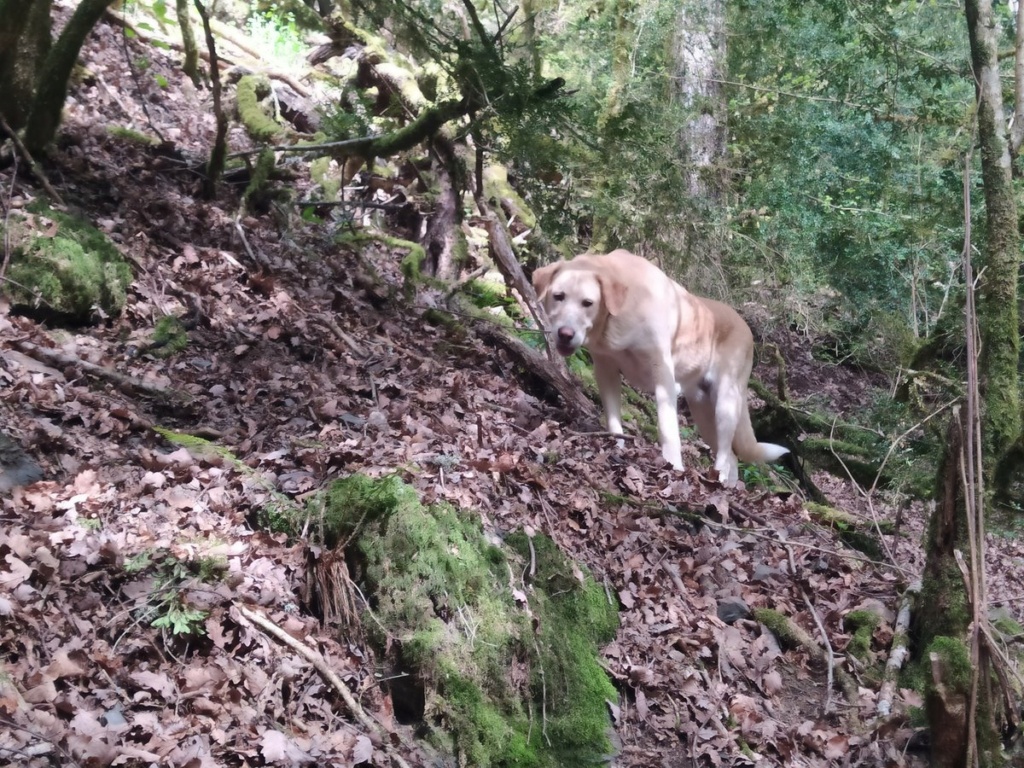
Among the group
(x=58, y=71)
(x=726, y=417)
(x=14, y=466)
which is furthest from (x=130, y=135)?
(x=726, y=417)

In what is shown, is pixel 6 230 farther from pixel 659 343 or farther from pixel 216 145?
pixel 659 343

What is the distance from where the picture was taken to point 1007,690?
334cm

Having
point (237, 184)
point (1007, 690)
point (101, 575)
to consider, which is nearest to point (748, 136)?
point (237, 184)

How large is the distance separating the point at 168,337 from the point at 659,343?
12.1 feet

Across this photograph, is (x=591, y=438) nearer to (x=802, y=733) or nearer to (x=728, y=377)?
(x=728, y=377)

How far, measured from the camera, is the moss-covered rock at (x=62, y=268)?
532cm

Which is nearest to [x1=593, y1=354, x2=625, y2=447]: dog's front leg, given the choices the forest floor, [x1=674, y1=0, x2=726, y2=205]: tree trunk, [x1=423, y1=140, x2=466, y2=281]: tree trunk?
the forest floor

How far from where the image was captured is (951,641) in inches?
140

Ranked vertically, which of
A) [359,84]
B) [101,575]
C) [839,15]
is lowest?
[101,575]

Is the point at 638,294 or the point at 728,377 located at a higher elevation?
the point at 638,294

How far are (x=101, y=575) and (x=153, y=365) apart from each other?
2.42 metres

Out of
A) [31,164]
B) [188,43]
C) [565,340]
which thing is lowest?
[565,340]

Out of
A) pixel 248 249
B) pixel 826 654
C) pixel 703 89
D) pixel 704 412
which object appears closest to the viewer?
pixel 826 654

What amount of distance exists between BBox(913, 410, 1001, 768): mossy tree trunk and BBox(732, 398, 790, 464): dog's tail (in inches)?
123
